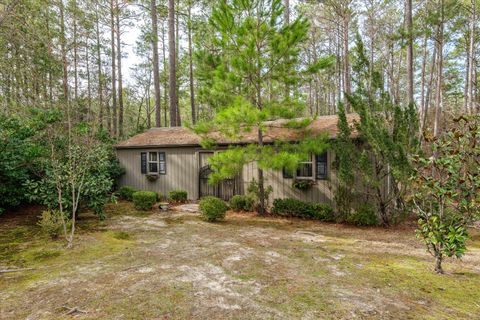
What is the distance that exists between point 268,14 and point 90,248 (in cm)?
770

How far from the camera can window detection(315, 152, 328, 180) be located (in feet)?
28.0

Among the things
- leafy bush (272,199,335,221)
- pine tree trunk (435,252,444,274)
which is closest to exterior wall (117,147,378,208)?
leafy bush (272,199,335,221)

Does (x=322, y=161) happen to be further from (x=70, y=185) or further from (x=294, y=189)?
(x=70, y=185)

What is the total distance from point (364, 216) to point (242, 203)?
A: 12.9 ft

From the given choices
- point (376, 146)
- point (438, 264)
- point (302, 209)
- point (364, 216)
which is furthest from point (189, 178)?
point (438, 264)

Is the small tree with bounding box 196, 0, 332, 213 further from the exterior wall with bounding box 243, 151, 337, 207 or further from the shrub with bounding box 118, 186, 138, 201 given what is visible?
the shrub with bounding box 118, 186, 138, 201

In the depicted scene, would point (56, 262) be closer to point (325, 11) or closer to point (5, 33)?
point (5, 33)

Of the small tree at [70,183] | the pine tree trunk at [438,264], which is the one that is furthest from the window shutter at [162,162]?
the pine tree trunk at [438,264]

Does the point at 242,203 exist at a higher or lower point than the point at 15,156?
lower

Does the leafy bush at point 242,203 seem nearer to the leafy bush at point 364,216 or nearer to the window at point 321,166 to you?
the window at point 321,166

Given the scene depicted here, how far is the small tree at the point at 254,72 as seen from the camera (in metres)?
7.61

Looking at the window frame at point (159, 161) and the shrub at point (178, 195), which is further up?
the window frame at point (159, 161)

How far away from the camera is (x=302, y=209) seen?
8398mm

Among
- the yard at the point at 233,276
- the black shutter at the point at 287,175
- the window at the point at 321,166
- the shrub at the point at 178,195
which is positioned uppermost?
the window at the point at 321,166
